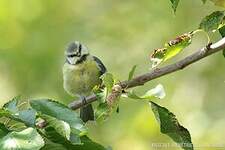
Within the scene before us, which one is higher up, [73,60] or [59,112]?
[73,60]

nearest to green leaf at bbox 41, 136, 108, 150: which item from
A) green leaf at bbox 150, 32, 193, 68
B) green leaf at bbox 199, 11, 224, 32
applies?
green leaf at bbox 150, 32, 193, 68

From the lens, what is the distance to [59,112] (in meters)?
1.76

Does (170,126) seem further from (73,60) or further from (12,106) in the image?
(73,60)

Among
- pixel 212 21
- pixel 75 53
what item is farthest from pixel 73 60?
pixel 212 21

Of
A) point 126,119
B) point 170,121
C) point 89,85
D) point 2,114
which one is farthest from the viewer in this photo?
point 126,119

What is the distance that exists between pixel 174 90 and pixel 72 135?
15.1 feet

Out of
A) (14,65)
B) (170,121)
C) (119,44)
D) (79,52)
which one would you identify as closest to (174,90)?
(119,44)

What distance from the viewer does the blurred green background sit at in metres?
5.85

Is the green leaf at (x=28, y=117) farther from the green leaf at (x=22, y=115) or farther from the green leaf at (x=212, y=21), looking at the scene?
the green leaf at (x=212, y=21)

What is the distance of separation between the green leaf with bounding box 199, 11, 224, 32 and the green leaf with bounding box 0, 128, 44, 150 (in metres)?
0.71

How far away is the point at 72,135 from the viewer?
66.7 inches

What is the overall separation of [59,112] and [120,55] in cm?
517

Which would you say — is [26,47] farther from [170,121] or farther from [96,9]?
[170,121]

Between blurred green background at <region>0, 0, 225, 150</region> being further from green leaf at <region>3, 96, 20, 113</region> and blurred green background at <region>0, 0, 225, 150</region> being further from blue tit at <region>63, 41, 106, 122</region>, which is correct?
green leaf at <region>3, 96, 20, 113</region>
